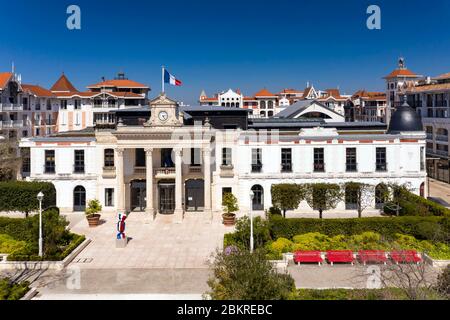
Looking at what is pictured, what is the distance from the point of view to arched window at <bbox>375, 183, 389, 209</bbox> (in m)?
50.5

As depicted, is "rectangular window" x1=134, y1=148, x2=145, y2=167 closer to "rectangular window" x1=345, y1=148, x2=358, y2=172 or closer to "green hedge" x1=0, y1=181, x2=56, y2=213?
"green hedge" x1=0, y1=181, x2=56, y2=213

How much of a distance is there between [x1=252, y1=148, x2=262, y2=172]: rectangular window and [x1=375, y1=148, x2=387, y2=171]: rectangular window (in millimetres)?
13874

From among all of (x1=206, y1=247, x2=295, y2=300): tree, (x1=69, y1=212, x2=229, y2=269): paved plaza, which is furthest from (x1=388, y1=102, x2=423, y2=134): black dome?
(x1=206, y1=247, x2=295, y2=300): tree

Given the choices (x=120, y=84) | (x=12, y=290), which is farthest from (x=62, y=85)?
(x=12, y=290)

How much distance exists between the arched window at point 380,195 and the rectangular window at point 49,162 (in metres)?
38.8

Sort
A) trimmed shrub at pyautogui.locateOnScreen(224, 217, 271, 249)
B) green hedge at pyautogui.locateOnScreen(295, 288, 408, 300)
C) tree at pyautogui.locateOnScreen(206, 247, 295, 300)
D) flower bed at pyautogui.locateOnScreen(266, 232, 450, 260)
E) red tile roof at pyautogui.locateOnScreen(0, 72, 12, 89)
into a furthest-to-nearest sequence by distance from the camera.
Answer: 1. red tile roof at pyautogui.locateOnScreen(0, 72, 12, 89)
2. trimmed shrub at pyautogui.locateOnScreen(224, 217, 271, 249)
3. flower bed at pyautogui.locateOnScreen(266, 232, 450, 260)
4. green hedge at pyautogui.locateOnScreen(295, 288, 408, 300)
5. tree at pyautogui.locateOnScreen(206, 247, 295, 300)

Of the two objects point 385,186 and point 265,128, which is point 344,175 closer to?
point 385,186

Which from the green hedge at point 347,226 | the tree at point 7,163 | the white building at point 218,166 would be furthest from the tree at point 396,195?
the tree at point 7,163

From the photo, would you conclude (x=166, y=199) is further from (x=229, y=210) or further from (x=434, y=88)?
(x=434, y=88)

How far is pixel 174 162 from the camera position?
55406 millimetres

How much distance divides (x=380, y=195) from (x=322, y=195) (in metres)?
8.38

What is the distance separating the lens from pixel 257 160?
176 ft

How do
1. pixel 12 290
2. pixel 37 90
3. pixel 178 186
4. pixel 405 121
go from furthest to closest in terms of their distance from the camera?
1. pixel 37 90
2. pixel 405 121
3. pixel 178 186
4. pixel 12 290

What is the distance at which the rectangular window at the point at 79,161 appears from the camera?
54250 millimetres
